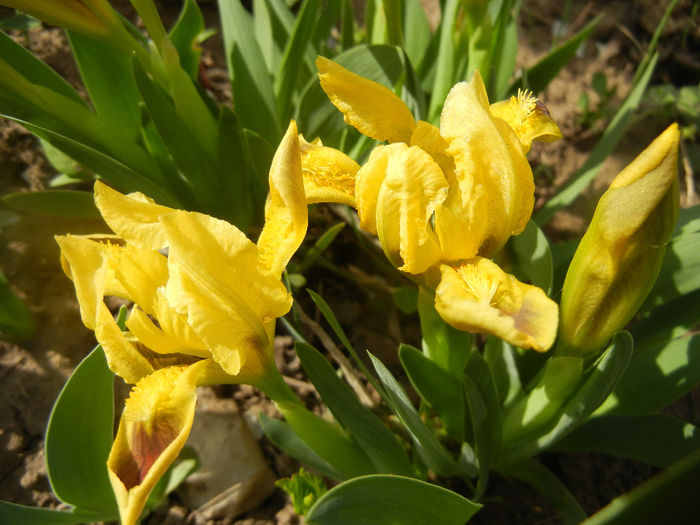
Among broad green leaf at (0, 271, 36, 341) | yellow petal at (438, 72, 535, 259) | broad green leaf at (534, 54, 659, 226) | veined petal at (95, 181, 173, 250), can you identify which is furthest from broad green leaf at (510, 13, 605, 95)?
broad green leaf at (0, 271, 36, 341)

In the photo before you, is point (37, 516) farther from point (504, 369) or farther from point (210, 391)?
point (504, 369)

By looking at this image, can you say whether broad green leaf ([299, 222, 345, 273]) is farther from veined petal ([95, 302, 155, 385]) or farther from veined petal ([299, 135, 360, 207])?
veined petal ([95, 302, 155, 385])

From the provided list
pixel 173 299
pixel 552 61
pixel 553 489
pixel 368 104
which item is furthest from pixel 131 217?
pixel 552 61

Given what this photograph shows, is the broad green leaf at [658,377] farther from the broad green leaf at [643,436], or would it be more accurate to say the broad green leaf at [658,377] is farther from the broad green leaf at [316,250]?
the broad green leaf at [316,250]

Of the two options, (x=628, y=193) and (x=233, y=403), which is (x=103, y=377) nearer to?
(x=233, y=403)


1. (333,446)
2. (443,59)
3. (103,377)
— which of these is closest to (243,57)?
(443,59)

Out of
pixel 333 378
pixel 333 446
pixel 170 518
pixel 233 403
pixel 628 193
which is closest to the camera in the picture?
pixel 628 193

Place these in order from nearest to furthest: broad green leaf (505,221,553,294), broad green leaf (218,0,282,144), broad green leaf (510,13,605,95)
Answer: broad green leaf (505,221,553,294), broad green leaf (218,0,282,144), broad green leaf (510,13,605,95)
